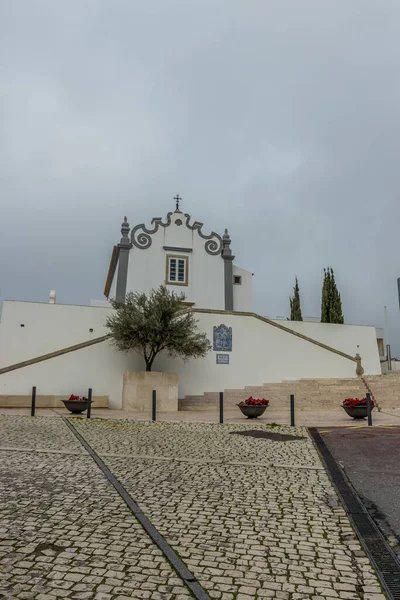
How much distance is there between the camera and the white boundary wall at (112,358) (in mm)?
21953

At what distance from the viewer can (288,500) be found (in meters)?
5.69

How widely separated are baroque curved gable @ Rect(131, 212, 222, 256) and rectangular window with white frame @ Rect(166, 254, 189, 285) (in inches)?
69.5

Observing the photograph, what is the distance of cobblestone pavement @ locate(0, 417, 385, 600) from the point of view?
10.9 ft

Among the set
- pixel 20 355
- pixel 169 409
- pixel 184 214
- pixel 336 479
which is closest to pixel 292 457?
pixel 336 479

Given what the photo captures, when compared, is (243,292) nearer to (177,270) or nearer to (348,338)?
(177,270)

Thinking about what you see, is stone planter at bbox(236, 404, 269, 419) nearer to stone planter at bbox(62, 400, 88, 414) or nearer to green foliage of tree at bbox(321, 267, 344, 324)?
stone planter at bbox(62, 400, 88, 414)

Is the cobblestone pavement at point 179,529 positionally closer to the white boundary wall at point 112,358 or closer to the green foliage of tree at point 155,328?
the green foliage of tree at point 155,328

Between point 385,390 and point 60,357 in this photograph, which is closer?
point 385,390

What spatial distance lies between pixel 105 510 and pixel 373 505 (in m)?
3.01

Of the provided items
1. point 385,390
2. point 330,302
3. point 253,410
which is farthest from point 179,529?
point 330,302

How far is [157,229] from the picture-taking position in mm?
32062

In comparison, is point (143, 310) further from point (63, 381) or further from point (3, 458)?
point (3, 458)

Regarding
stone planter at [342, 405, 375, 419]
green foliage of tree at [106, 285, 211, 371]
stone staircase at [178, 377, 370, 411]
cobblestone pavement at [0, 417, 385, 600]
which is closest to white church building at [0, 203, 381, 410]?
stone staircase at [178, 377, 370, 411]

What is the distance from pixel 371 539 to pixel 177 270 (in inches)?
1090
